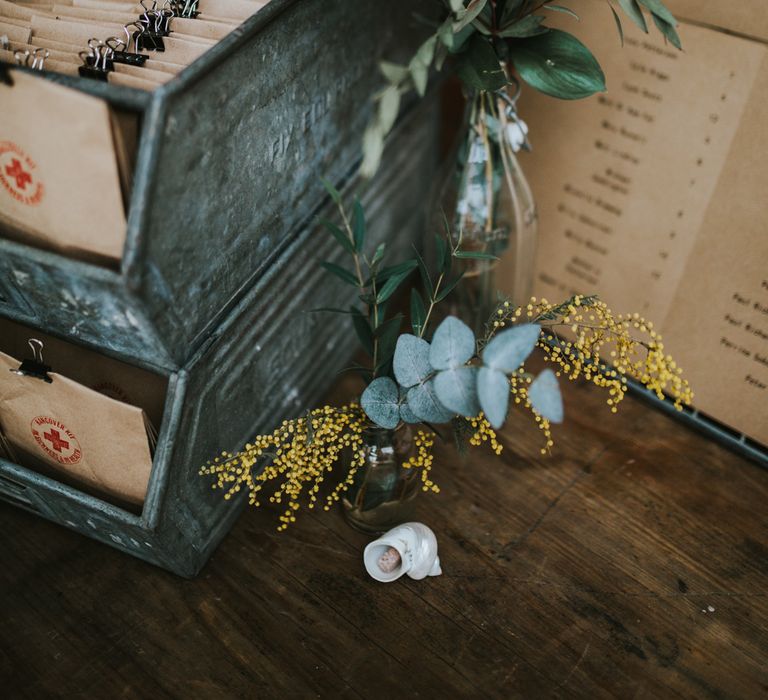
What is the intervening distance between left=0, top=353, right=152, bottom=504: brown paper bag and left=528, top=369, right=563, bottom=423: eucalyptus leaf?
1.40 feet

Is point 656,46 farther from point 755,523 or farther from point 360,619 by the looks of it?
point 360,619

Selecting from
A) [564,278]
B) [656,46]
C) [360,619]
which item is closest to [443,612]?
[360,619]

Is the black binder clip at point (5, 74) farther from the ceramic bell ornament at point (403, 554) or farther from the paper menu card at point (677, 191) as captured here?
the paper menu card at point (677, 191)

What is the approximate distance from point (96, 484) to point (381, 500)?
0.35 meters

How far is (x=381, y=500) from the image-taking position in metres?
0.93

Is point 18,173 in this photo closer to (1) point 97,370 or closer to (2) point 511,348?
(1) point 97,370

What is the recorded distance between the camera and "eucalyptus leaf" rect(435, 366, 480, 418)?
0.72 metres

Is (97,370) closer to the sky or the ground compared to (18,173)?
closer to the ground

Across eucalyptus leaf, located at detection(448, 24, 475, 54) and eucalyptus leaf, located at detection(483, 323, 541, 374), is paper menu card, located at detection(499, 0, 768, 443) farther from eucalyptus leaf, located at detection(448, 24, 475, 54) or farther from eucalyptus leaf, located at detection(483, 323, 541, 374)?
eucalyptus leaf, located at detection(483, 323, 541, 374)

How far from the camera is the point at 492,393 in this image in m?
0.68

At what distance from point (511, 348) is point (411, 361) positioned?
121mm

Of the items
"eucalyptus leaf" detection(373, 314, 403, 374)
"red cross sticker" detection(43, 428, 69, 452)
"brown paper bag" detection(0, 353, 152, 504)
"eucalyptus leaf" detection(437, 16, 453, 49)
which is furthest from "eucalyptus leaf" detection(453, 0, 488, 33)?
"red cross sticker" detection(43, 428, 69, 452)

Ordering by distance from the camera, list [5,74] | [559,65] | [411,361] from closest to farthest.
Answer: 1. [5,74]
2. [411,361]
3. [559,65]

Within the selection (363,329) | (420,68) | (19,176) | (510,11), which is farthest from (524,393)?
(19,176)
